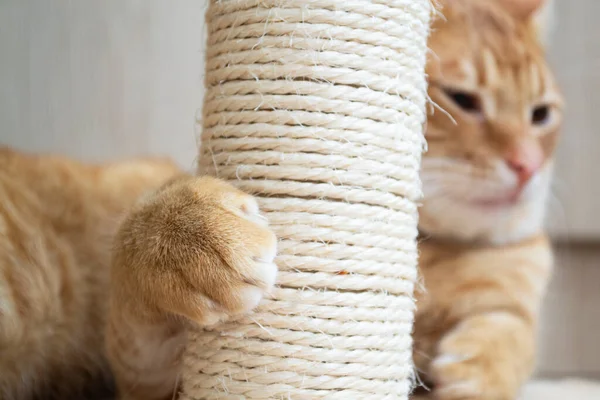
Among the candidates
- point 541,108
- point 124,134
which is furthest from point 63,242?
point 541,108

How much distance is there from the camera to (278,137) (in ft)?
2.09

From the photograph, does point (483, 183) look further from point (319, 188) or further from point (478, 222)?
point (319, 188)

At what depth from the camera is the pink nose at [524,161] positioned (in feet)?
3.38

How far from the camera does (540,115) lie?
1161 mm

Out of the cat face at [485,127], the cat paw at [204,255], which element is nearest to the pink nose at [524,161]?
the cat face at [485,127]

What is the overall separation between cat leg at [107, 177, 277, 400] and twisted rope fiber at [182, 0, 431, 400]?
0.15 ft

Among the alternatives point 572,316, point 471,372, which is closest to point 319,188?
point 471,372

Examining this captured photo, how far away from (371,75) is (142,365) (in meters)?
0.52

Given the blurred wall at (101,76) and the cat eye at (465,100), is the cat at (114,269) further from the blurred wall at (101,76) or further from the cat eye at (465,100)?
the cat eye at (465,100)

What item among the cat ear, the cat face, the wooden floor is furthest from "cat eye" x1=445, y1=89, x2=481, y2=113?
the wooden floor

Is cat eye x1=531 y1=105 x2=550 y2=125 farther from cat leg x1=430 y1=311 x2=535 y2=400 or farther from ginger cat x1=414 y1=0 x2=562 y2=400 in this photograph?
cat leg x1=430 y1=311 x2=535 y2=400

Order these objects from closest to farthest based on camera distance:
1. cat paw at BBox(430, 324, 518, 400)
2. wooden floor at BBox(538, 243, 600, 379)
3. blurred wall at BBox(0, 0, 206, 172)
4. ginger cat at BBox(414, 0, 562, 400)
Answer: cat paw at BBox(430, 324, 518, 400)
ginger cat at BBox(414, 0, 562, 400)
blurred wall at BBox(0, 0, 206, 172)
wooden floor at BBox(538, 243, 600, 379)

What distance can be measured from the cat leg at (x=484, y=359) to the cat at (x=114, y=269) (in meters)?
0.41

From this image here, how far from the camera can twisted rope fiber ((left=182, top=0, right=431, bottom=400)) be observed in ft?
2.02
